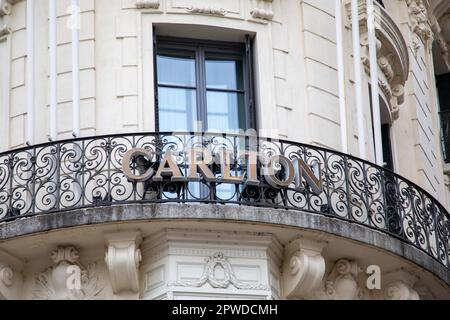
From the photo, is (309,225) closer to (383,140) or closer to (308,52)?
(308,52)

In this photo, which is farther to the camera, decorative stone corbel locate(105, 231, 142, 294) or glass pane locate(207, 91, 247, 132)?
glass pane locate(207, 91, 247, 132)

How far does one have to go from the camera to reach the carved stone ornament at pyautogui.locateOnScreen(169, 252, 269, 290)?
20844 millimetres

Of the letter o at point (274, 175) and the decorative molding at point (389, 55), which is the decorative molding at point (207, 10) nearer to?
the decorative molding at point (389, 55)

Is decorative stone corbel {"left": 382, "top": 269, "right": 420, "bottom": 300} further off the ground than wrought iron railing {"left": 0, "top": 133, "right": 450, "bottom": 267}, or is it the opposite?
wrought iron railing {"left": 0, "top": 133, "right": 450, "bottom": 267}

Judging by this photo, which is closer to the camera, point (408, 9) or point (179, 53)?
point (179, 53)

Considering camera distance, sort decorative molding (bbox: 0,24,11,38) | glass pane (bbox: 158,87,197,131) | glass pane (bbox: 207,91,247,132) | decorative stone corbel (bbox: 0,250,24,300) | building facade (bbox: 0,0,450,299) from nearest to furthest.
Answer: building facade (bbox: 0,0,450,299) → decorative stone corbel (bbox: 0,250,24,300) → glass pane (bbox: 158,87,197,131) → glass pane (bbox: 207,91,247,132) → decorative molding (bbox: 0,24,11,38)

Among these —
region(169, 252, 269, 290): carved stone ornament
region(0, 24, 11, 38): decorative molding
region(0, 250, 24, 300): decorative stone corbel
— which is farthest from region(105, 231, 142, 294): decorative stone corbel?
region(0, 24, 11, 38): decorative molding

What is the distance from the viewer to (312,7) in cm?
2348

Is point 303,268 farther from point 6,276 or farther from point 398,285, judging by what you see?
point 6,276

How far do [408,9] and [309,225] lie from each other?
22.0ft

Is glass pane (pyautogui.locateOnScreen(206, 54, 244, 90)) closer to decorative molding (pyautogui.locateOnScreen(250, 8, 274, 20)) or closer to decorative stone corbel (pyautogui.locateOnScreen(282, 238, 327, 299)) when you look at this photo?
decorative molding (pyautogui.locateOnScreen(250, 8, 274, 20))

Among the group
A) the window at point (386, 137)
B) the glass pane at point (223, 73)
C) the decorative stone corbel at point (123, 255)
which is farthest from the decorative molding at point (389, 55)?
the decorative stone corbel at point (123, 255)

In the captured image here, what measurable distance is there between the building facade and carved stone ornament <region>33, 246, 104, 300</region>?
0.03m

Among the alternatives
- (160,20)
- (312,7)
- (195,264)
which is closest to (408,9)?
(312,7)
